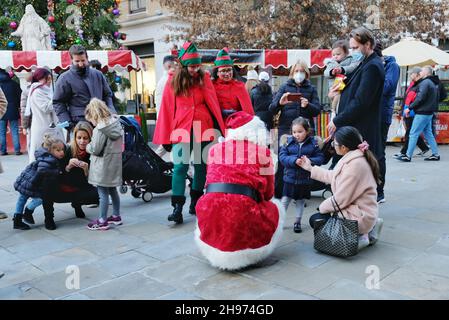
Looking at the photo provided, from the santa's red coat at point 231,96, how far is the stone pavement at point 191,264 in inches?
54.5

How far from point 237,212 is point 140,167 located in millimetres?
2616

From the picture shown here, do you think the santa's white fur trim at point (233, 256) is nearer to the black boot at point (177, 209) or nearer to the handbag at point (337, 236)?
the handbag at point (337, 236)

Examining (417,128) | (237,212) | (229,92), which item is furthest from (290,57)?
(237,212)

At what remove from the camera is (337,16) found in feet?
46.5

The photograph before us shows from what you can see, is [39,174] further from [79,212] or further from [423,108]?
[423,108]

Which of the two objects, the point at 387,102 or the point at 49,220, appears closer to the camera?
the point at 49,220

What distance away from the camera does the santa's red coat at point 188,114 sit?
485 cm

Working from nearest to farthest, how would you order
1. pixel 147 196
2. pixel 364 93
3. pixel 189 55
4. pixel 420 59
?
pixel 364 93, pixel 189 55, pixel 147 196, pixel 420 59

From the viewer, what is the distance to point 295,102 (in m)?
5.73

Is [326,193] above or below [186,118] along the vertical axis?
below

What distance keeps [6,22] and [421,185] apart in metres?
11.9

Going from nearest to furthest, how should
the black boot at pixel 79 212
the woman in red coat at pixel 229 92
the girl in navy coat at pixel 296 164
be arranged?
1. the girl in navy coat at pixel 296 164
2. the woman in red coat at pixel 229 92
3. the black boot at pixel 79 212

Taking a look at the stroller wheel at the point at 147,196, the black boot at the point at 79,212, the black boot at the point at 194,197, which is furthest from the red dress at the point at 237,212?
the stroller wheel at the point at 147,196

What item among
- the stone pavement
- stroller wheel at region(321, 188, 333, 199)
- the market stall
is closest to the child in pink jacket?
the stone pavement
